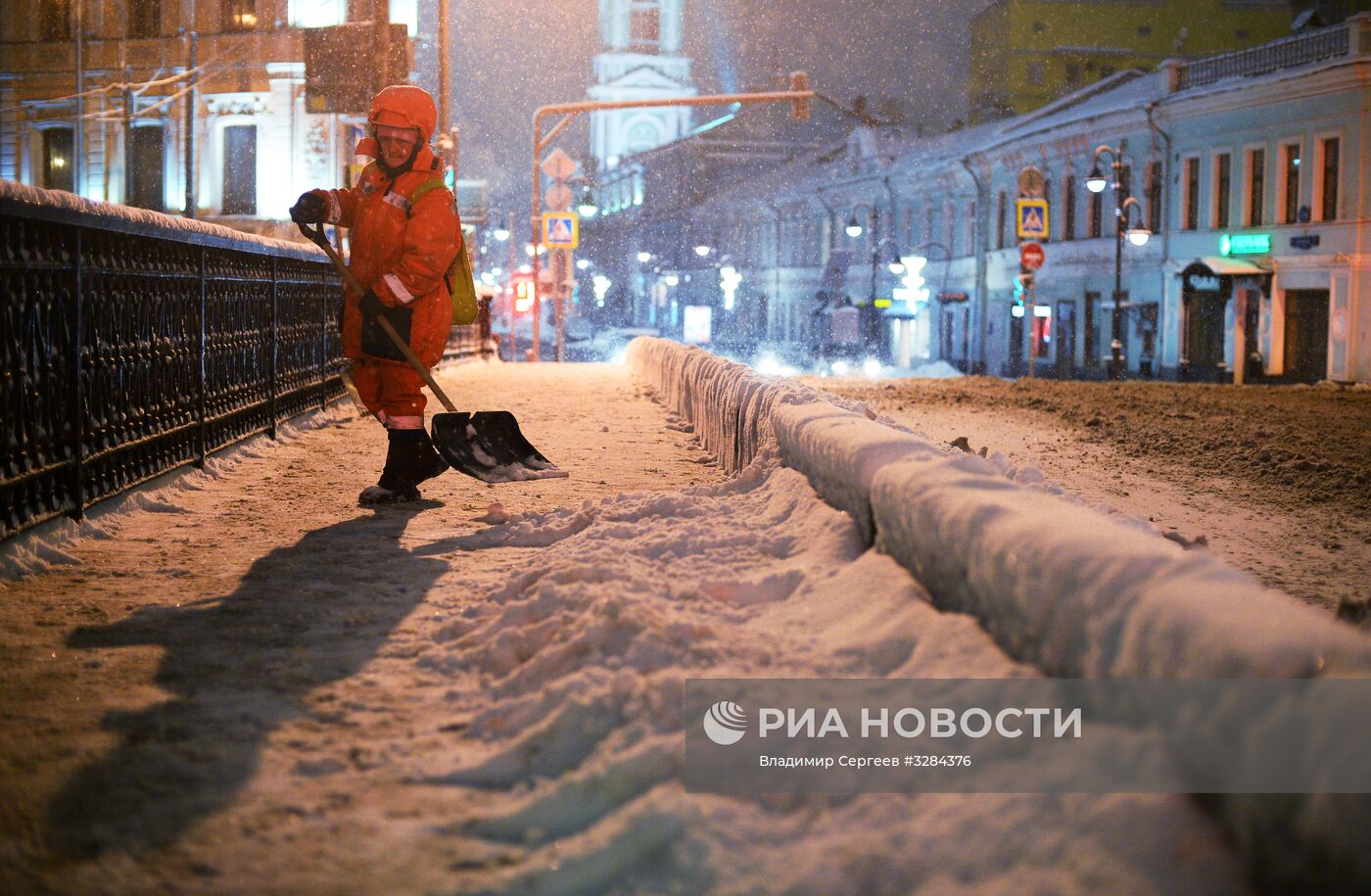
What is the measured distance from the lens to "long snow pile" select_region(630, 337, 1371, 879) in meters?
2.08

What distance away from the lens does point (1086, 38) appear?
66750 millimetres

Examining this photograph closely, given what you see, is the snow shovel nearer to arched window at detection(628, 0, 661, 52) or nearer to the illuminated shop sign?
the illuminated shop sign

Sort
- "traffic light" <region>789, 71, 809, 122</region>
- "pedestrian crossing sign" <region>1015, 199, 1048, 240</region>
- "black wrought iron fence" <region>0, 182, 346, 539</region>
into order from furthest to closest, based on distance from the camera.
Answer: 1. "pedestrian crossing sign" <region>1015, 199, 1048, 240</region>
2. "traffic light" <region>789, 71, 809, 122</region>
3. "black wrought iron fence" <region>0, 182, 346, 539</region>

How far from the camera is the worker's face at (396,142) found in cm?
712

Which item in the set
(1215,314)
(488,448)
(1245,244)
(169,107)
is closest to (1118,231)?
(1245,244)

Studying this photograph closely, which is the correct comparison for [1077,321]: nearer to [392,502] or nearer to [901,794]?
[392,502]

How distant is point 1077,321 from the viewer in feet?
141

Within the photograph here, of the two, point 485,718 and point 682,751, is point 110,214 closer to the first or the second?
point 485,718

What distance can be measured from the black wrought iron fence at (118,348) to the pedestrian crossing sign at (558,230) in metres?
21.0

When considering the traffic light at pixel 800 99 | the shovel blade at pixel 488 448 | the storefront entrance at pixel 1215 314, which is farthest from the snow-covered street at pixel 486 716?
the storefront entrance at pixel 1215 314

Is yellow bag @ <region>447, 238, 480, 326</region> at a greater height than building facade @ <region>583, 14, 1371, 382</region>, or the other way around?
building facade @ <region>583, 14, 1371, 382</region>

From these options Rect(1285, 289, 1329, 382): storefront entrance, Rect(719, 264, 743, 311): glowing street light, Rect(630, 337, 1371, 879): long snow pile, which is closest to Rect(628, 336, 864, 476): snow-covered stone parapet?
Rect(630, 337, 1371, 879): long snow pile

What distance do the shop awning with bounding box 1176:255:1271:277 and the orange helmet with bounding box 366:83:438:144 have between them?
30967mm

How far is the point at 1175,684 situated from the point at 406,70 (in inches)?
573
